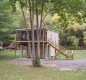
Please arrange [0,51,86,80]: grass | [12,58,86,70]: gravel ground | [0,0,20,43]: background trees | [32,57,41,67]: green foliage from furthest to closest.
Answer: [0,0,20,43]: background trees
[32,57,41,67]: green foliage
[12,58,86,70]: gravel ground
[0,51,86,80]: grass

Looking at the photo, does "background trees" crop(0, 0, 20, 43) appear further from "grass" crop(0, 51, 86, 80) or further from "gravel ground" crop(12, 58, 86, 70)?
"grass" crop(0, 51, 86, 80)

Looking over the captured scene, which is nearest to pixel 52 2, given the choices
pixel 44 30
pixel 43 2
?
pixel 43 2

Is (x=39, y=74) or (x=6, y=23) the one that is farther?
(x=6, y=23)

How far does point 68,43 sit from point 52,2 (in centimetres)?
4086

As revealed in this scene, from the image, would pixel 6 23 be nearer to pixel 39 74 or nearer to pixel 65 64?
pixel 65 64

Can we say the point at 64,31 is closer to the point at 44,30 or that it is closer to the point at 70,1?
the point at 44,30

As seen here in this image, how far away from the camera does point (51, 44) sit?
39.4 metres

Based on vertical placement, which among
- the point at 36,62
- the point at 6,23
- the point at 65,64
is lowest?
the point at 65,64

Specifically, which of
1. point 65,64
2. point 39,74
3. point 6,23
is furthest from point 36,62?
point 6,23

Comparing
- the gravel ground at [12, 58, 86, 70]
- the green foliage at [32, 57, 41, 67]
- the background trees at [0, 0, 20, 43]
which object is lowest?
the gravel ground at [12, 58, 86, 70]

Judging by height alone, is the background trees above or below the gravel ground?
above

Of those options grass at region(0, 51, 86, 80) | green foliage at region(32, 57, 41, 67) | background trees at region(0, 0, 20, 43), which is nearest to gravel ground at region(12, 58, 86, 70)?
green foliage at region(32, 57, 41, 67)

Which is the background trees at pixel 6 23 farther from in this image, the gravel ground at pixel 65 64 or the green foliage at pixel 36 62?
the green foliage at pixel 36 62

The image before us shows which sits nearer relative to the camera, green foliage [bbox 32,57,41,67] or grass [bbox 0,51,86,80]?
grass [bbox 0,51,86,80]
